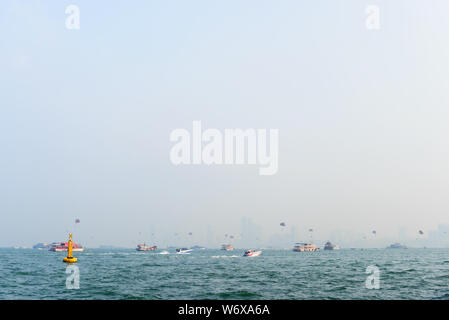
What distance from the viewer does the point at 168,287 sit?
40.7 m

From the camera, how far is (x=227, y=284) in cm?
4297

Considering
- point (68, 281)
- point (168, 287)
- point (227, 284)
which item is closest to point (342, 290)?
point (227, 284)

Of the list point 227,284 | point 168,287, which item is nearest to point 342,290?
point 227,284
